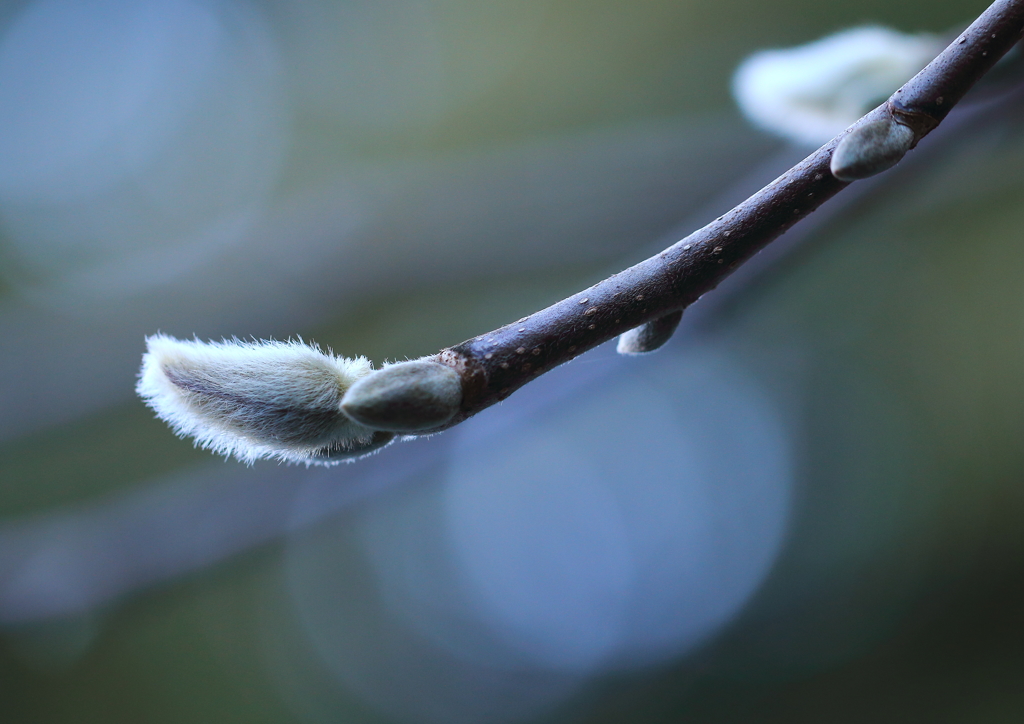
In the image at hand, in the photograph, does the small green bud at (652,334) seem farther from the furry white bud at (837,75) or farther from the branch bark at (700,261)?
the furry white bud at (837,75)

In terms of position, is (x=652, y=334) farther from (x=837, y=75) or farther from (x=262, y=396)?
(x=837, y=75)

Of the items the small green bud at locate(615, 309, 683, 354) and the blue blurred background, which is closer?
the small green bud at locate(615, 309, 683, 354)

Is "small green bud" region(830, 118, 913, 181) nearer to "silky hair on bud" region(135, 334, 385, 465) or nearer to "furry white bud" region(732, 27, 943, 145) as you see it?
"silky hair on bud" region(135, 334, 385, 465)

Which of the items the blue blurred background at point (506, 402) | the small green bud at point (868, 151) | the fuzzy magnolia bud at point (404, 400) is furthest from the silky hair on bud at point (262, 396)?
the blue blurred background at point (506, 402)

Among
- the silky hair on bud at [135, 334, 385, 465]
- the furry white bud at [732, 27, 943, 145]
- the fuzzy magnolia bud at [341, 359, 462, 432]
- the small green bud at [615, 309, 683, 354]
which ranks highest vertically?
the furry white bud at [732, 27, 943, 145]

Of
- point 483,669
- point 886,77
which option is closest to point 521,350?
point 886,77

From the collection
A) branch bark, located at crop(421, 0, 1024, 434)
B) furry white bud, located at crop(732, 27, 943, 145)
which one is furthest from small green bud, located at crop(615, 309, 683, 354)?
furry white bud, located at crop(732, 27, 943, 145)

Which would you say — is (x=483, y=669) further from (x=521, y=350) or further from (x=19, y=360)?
(x=521, y=350)

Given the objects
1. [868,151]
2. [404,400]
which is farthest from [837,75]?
[404,400]
